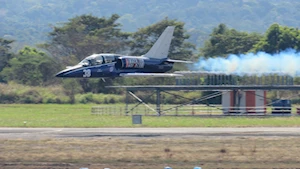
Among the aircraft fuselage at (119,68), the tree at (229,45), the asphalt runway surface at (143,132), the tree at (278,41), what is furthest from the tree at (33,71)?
the asphalt runway surface at (143,132)

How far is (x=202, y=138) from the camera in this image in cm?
3338

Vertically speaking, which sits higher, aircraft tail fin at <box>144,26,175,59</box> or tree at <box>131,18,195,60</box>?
tree at <box>131,18,195,60</box>

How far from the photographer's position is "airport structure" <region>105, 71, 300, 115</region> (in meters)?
56.4

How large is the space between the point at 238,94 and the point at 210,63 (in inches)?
155

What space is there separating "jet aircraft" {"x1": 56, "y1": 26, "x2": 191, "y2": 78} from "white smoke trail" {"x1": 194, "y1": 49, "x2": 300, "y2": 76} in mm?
5570

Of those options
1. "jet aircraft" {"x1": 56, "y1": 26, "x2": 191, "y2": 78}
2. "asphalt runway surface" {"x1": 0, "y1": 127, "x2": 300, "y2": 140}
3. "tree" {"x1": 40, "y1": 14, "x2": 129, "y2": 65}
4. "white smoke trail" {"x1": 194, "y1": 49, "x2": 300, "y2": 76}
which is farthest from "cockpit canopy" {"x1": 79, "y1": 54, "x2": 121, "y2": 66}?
"tree" {"x1": 40, "y1": 14, "x2": 129, "y2": 65}

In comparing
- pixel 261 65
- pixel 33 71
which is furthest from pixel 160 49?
pixel 33 71

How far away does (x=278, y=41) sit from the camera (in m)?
93.9

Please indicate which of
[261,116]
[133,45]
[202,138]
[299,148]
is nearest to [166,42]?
[261,116]

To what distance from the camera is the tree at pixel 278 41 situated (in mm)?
92438

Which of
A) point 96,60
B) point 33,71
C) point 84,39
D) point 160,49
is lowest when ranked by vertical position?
point 96,60

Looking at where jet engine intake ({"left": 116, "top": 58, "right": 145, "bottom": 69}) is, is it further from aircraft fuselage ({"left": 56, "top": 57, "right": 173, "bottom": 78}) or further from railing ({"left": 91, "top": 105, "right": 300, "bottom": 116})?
railing ({"left": 91, "top": 105, "right": 300, "bottom": 116})

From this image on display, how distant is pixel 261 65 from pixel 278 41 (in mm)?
38240

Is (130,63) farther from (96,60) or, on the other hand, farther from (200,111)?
(200,111)
